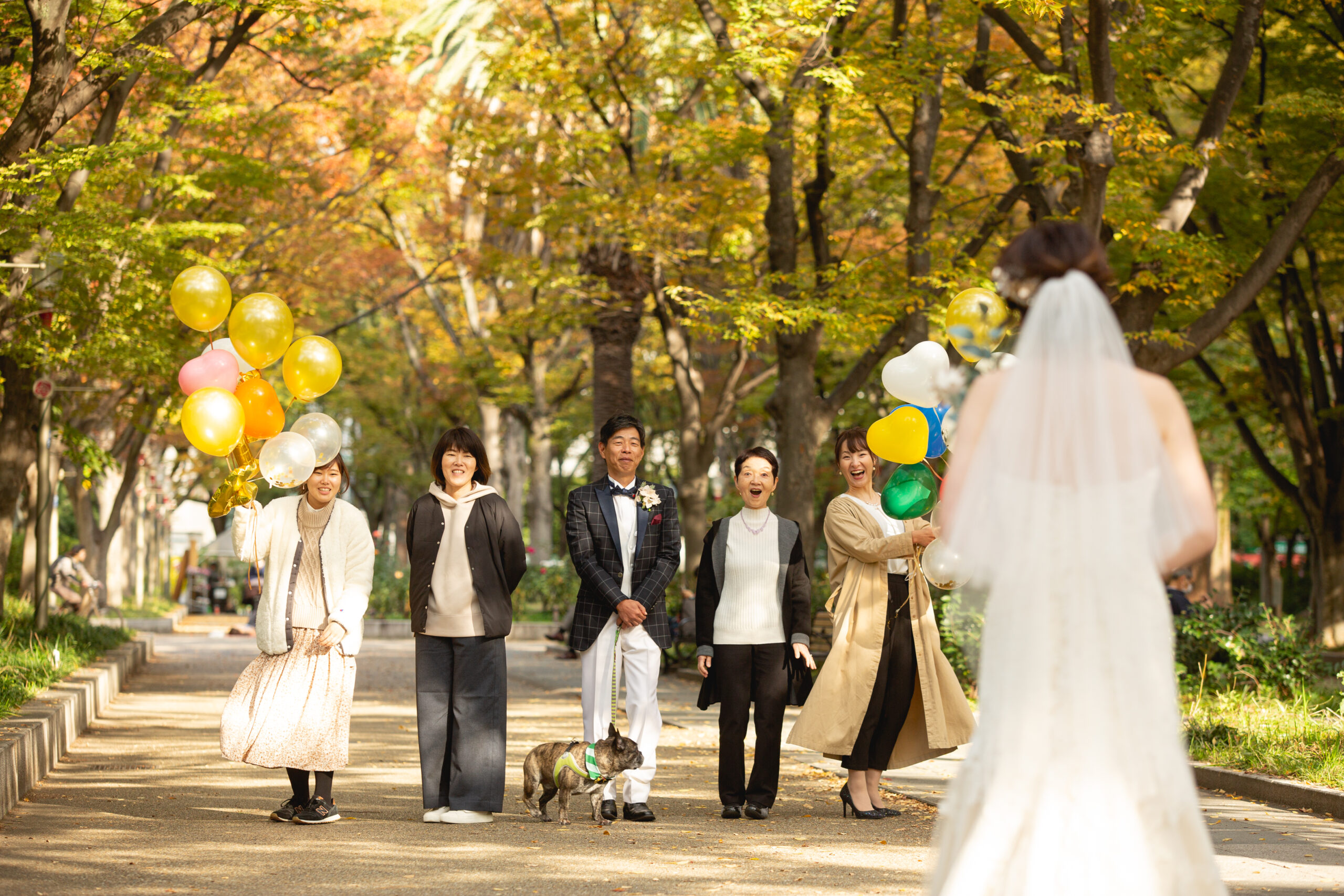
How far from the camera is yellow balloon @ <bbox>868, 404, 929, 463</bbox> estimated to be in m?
6.70

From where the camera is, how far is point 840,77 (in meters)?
11.8

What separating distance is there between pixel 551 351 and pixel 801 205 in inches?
364

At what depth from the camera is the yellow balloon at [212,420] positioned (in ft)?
22.5

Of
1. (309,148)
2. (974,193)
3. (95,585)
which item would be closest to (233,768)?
(974,193)

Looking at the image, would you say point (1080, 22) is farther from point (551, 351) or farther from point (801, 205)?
point (551, 351)

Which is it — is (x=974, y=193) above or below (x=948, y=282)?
above

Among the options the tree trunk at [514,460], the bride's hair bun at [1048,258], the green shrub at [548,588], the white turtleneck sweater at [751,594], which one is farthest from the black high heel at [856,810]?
the tree trunk at [514,460]

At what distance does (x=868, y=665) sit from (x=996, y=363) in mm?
2180

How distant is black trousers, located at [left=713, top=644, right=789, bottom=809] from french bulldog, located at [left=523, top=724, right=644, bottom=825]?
0.53 meters

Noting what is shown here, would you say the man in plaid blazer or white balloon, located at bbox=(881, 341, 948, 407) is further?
the man in plaid blazer

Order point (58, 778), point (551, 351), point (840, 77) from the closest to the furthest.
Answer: point (58, 778), point (840, 77), point (551, 351)

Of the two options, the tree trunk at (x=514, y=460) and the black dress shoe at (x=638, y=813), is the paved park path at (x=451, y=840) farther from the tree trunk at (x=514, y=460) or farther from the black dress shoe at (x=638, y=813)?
the tree trunk at (x=514, y=460)

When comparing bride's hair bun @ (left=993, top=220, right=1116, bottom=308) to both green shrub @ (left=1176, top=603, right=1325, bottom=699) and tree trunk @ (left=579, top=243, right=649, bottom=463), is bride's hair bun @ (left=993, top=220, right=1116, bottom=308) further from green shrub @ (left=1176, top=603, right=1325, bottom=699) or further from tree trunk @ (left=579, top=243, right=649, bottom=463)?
tree trunk @ (left=579, top=243, right=649, bottom=463)

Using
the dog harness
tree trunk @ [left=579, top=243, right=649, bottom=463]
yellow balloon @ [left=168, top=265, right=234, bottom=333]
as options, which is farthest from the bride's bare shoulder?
tree trunk @ [left=579, top=243, right=649, bottom=463]
